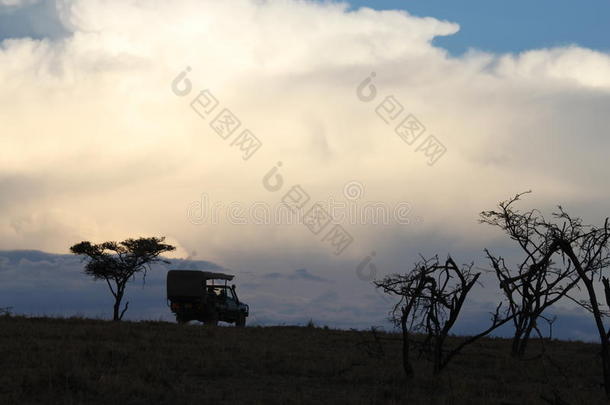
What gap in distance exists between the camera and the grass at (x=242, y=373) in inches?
502

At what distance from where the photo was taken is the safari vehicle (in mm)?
35656

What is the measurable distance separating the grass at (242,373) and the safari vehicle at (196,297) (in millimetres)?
11940

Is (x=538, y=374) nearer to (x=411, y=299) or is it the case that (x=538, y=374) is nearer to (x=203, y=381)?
(x=411, y=299)

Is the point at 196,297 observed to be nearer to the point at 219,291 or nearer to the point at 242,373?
the point at 219,291

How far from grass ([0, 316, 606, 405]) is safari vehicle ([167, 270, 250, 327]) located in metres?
11.9

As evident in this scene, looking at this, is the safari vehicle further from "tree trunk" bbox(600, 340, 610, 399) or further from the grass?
"tree trunk" bbox(600, 340, 610, 399)

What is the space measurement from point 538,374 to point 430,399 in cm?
623

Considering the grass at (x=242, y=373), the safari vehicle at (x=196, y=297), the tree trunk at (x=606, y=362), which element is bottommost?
the grass at (x=242, y=373)

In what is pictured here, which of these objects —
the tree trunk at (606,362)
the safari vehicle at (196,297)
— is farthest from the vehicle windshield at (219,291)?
the tree trunk at (606,362)

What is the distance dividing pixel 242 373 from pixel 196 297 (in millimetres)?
20423

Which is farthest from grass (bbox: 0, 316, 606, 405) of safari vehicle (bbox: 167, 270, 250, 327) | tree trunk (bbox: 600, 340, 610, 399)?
safari vehicle (bbox: 167, 270, 250, 327)

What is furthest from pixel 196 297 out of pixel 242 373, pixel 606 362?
pixel 606 362

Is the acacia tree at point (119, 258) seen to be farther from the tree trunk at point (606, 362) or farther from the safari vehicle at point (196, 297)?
the tree trunk at point (606, 362)

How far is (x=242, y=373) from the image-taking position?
15664mm
